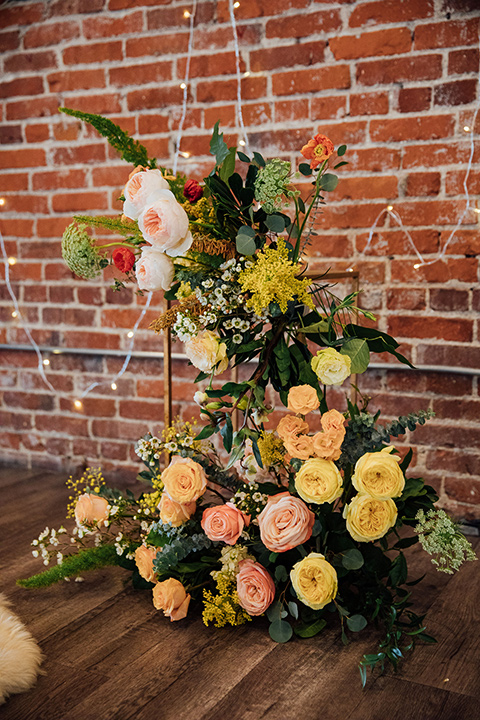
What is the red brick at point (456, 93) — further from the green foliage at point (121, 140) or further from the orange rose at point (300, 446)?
the orange rose at point (300, 446)

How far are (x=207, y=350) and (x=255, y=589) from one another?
495mm

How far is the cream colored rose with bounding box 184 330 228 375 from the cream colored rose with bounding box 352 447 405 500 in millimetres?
343

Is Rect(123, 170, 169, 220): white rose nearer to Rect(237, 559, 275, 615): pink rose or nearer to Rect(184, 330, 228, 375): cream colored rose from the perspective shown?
Rect(184, 330, 228, 375): cream colored rose

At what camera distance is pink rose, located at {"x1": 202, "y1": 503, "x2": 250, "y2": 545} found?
140 centimetres

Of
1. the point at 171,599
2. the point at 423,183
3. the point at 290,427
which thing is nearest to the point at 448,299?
the point at 423,183

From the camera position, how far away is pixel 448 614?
1.47 metres

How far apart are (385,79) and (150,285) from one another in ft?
3.67

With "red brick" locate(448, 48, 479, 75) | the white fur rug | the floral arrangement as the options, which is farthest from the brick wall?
the white fur rug

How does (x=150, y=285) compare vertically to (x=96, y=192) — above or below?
Answer: below

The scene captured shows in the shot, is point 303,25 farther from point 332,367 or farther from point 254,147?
point 332,367

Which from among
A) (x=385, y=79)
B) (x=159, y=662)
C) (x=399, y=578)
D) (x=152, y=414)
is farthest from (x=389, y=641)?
(x=385, y=79)

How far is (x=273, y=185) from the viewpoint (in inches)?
51.1

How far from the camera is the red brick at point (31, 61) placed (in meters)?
2.45

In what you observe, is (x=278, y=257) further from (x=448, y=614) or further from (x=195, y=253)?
(x=448, y=614)
